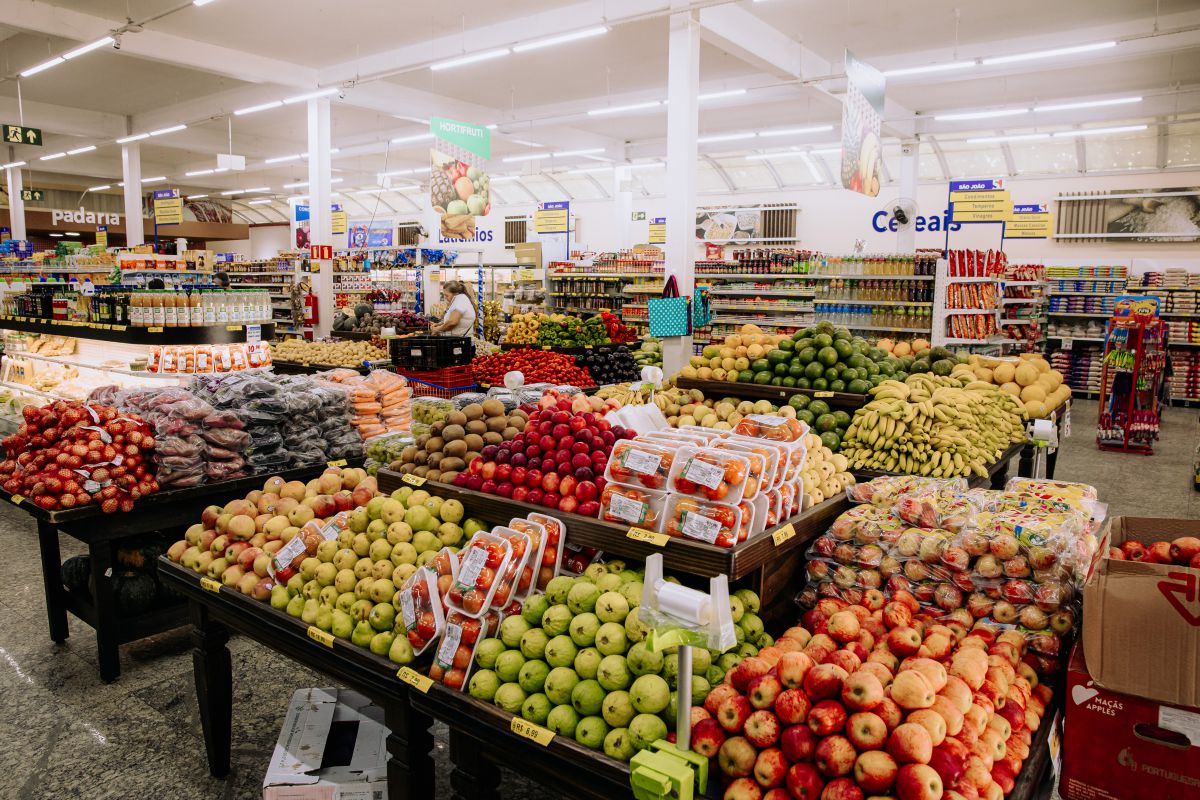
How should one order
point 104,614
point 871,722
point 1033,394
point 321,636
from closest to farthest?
point 871,722, point 321,636, point 104,614, point 1033,394

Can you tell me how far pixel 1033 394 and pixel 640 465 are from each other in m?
4.23

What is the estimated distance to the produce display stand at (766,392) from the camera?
4.09m

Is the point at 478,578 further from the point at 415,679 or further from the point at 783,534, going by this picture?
the point at 783,534

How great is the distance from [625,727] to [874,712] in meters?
0.57

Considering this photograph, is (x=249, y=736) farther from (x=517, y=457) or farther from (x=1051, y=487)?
(x=1051, y=487)

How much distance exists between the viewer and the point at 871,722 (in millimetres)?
1614

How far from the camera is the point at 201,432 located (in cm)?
407

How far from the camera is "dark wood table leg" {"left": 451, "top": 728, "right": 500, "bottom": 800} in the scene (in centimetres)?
211

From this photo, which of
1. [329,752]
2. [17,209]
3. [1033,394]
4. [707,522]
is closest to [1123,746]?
[707,522]

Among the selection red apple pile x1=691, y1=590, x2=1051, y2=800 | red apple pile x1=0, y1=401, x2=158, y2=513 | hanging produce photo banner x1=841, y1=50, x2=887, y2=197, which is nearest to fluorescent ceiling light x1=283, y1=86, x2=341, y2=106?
hanging produce photo banner x1=841, y1=50, x2=887, y2=197

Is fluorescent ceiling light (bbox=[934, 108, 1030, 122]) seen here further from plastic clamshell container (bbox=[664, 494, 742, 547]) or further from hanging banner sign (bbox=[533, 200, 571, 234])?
plastic clamshell container (bbox=[664, 494, 742, 547])

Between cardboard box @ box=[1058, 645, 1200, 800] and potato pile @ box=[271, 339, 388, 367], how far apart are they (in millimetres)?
7965

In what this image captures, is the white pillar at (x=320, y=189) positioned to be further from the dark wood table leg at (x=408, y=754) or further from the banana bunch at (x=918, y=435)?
the dark wood table leg at (x=408, y=754)

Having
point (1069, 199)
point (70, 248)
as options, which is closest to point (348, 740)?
point (70, 248)
